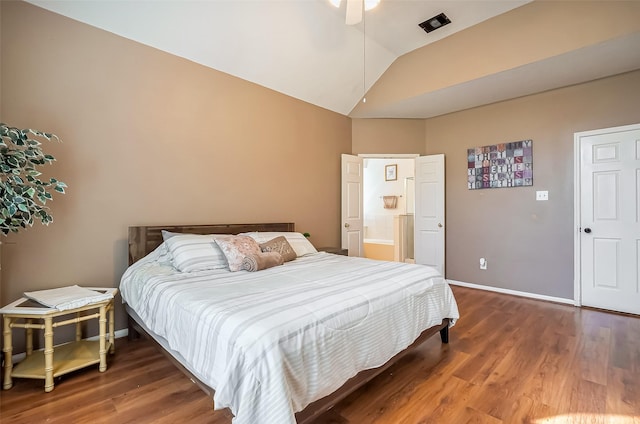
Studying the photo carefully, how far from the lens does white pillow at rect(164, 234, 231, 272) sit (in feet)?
7.82

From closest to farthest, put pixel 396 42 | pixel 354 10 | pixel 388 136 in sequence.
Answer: pixel 354 10, pixel 396 42, pixel 388 136

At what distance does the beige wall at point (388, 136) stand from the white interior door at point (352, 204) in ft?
1.00

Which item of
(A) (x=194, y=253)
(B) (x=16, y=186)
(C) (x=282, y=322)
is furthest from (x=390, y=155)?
(B) (x=16, y=186)

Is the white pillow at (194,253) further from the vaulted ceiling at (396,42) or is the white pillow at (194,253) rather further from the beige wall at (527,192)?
the beige wall at (527,192)

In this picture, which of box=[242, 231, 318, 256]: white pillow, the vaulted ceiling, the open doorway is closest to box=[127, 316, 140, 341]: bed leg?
box=[242, 231, 318, 256]: white pillow

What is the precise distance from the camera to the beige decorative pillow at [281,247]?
112 inches

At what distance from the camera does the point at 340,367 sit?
58.2 inches

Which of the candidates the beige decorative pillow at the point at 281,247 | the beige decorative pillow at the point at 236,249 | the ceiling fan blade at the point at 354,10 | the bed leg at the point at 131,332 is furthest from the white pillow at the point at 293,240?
the ceiling fan blade at the point at 354,10

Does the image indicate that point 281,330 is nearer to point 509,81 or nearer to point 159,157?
point 159,157

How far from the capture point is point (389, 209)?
6953 millimetres

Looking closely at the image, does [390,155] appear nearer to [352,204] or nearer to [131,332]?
[352,204]

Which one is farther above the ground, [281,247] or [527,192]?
[527,192]

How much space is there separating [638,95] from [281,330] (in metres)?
4.45

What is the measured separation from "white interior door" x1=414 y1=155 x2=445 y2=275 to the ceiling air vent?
1.80 metres
